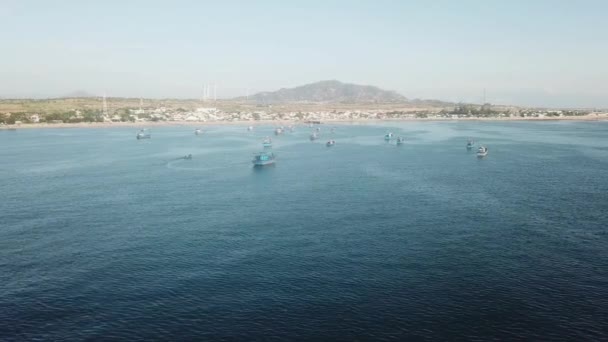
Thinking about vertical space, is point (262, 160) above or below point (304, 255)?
above

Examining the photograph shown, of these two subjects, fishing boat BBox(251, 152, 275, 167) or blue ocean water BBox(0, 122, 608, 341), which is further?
fishing boat BBox(251, 152, 275, 167)

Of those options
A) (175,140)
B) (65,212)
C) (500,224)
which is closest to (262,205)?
(65,212)

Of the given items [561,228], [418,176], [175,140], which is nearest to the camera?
[561,228]

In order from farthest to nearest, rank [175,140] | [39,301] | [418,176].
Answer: [175,140] → [418,176] → [39,301]

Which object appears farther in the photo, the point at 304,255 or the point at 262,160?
the point at 262,160

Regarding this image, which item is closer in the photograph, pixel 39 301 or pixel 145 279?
pixel 39 301

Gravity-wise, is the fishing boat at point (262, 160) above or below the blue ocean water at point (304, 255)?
above

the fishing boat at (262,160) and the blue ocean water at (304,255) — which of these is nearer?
the blue ocean water at (304,255)

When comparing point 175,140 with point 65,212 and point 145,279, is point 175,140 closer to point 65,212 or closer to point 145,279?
point 65,212
